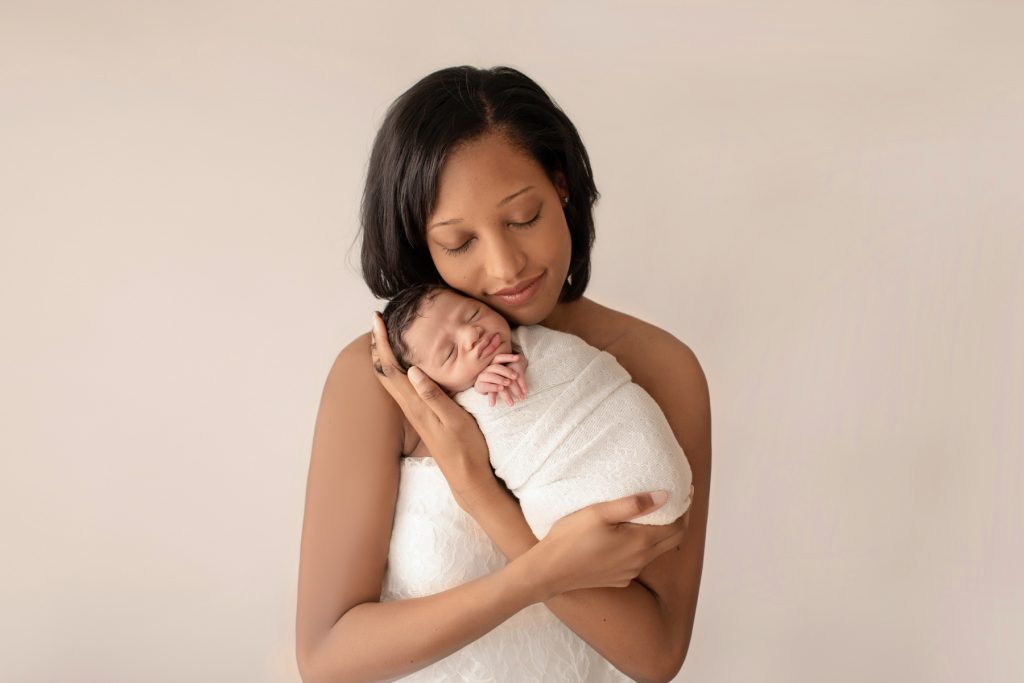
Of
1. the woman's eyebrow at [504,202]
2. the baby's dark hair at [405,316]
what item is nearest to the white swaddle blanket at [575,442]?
the baby's dark hair at [405,316]

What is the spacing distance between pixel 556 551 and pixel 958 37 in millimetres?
2221

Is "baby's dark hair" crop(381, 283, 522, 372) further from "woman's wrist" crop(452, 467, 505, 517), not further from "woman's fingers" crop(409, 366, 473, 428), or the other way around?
Answer: "woman's wrist" crop(452, 467, 505, 517)

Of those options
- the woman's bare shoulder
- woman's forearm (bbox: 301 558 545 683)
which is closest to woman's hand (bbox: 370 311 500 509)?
woman's forearm (bbox: 301 558 545 683)

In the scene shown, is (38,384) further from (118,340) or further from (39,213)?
(39,213)

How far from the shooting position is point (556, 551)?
1771 mm

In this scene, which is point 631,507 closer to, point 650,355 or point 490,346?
point 490,346

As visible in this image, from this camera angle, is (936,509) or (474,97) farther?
(936,509)

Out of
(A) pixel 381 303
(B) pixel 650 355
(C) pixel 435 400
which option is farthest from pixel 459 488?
(A) pixel 381 303

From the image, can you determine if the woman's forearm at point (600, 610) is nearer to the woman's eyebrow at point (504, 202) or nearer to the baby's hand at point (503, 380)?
the baby's hand at point (503, 380)

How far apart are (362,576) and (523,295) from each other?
53cm

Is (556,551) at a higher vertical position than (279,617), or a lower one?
higher

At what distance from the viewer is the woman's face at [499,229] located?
6.07ft

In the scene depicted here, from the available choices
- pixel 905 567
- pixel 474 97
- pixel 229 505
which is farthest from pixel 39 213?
pixel 905 567

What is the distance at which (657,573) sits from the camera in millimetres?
2033
